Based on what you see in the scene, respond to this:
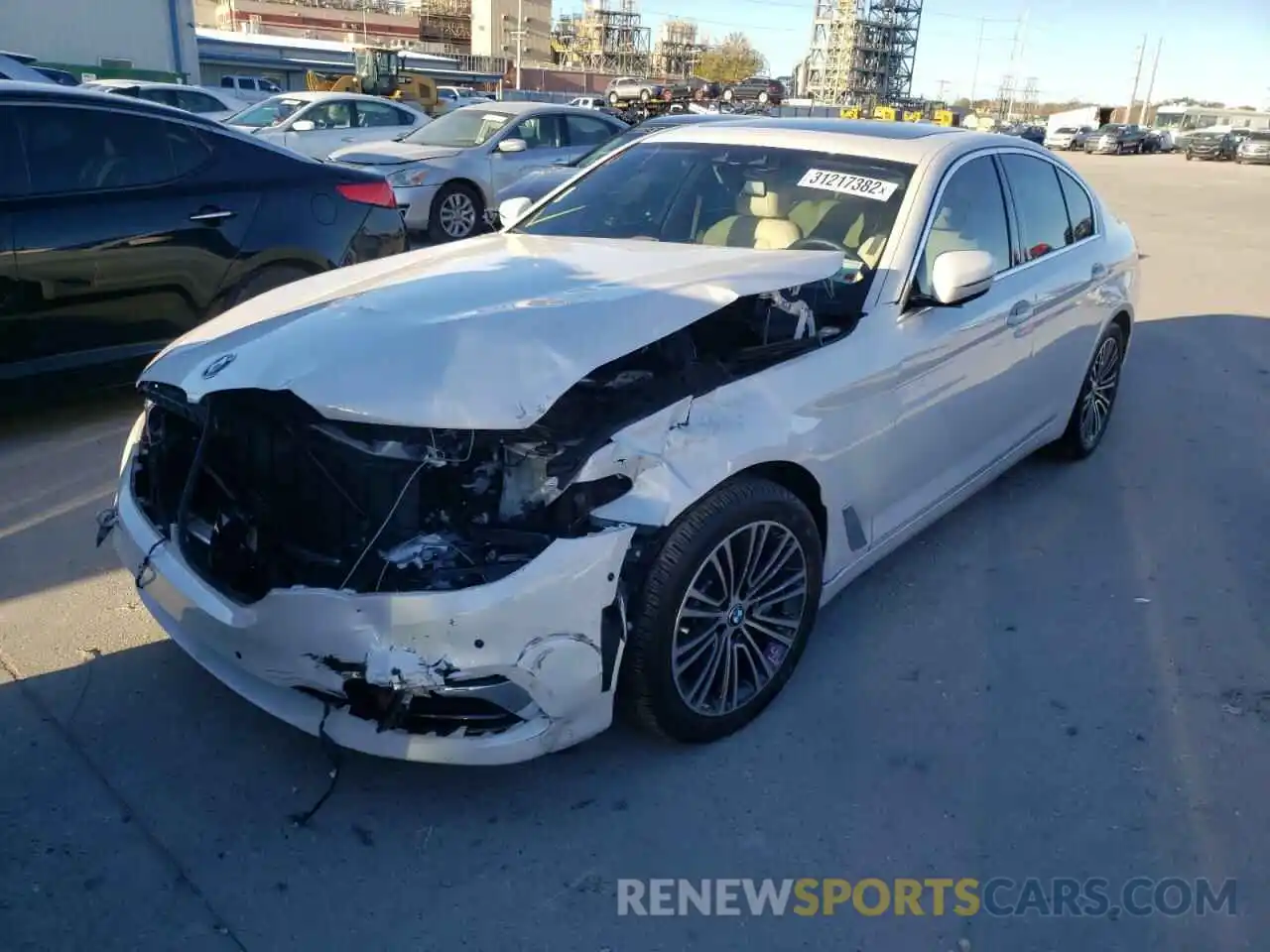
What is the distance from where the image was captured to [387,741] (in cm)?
240

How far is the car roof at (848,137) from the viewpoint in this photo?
380 cm

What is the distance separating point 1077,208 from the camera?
4996 mm

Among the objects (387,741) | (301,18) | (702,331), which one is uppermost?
(301,18)

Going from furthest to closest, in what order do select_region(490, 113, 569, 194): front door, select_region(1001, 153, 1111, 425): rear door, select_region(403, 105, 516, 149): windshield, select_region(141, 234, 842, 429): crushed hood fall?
1. select_region(403, 105, 516, 149): windshield
2. select_region(490, 113, 569, 194): front door
3. select_region(1001, 153, 1111, 425): rear door
4. select_region(141, 234, 842, 429): crushed hood

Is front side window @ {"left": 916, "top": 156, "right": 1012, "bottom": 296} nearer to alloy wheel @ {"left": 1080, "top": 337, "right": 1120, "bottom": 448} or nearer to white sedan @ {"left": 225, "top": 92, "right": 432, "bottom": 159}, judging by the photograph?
alloy wheel @ {"left": 1080, "top": 337, "right": 1120, "bottom": 448}

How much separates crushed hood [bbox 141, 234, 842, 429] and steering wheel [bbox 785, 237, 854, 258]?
0.28 metres

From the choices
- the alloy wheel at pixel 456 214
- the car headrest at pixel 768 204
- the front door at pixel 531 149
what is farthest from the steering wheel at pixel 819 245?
the front door at pixel 531 149

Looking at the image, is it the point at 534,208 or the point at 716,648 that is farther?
the point at 534,208

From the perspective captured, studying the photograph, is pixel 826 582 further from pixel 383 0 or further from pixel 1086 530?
pixel 383 0

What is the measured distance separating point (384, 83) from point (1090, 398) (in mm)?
34038

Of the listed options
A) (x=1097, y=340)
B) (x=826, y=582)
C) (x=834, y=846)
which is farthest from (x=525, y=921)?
(x=1097, y=340)

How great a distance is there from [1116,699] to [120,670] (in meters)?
3.20

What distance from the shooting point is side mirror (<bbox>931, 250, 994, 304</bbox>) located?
131 inches

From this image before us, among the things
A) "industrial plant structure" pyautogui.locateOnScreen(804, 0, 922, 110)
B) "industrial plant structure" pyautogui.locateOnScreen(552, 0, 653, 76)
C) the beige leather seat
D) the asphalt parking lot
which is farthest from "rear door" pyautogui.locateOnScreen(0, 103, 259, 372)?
"industrial plant structure" pyautogui.locateOnScreen(552, 0, 653, 76)
